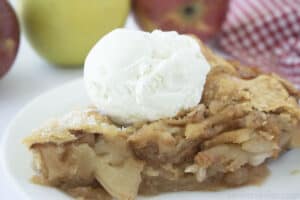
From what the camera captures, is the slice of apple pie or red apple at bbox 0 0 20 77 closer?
the slice of apple pie

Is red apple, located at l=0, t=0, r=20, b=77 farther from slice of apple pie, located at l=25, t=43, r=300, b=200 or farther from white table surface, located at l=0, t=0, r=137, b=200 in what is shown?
slice of apple pie, located at l=25, t=43, r=300, b=200

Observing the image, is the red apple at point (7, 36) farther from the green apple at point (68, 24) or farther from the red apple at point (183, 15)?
the red apple at point (183, 15)

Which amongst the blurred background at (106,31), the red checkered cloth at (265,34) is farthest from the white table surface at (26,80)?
the red checkered cloth at (265,34)

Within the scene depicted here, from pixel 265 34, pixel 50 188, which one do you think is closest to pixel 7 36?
pixel 50 188

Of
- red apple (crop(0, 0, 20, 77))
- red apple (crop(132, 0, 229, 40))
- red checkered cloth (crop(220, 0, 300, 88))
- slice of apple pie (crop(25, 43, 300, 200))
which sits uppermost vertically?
red apple (crop(0, 0, 20, 77))

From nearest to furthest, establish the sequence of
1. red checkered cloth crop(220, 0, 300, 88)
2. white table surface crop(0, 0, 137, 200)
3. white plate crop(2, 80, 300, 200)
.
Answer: white plate crop(2, 80, 300, 200) < white table surface crop(0, 0, 137, 200) < red checkered cloth crop(220, 0, 300, 88)

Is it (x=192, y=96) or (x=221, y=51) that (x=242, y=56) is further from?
(x=192, y=96)

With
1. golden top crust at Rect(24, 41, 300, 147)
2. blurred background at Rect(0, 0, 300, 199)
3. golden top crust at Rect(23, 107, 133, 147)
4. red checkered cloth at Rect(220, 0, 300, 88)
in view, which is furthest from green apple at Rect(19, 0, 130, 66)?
golden top crust at Rect(23, 107, 133, 147)
